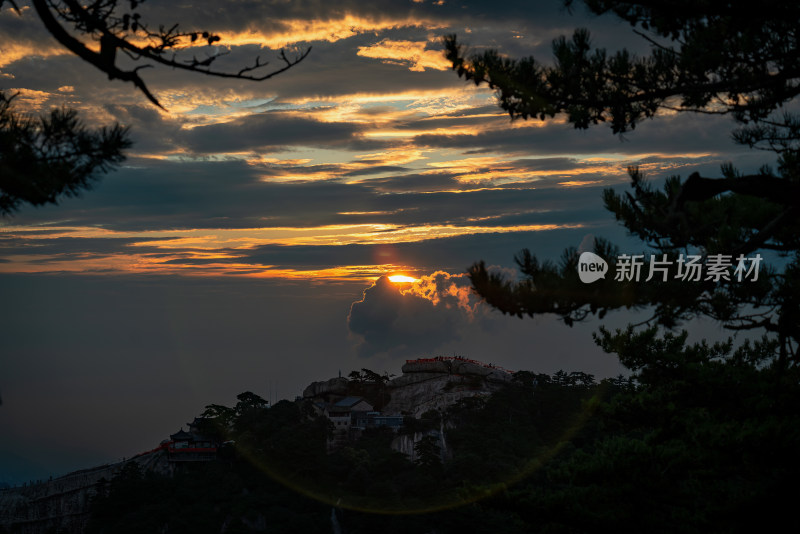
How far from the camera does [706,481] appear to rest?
12.8 meters

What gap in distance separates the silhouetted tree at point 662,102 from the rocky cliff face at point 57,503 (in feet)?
110

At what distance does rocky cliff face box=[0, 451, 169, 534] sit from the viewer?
34719 millimetres

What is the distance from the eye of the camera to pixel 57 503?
3572cm

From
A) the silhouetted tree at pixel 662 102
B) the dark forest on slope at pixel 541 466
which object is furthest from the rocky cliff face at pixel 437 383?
the silhouetted tree at pixel 662 102

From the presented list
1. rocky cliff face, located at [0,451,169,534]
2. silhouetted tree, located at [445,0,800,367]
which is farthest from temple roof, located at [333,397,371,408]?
silhouetted tree, located at [445,0,800,367]

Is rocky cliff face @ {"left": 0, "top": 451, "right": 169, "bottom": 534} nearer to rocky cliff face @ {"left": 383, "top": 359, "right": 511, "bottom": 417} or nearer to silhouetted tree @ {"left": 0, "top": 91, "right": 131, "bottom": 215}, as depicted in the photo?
rocky cliff face @ {"left": 383, "top": 359, "right": 511, "bottom": 417}

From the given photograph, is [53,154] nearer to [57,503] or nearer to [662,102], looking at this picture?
[662,102]

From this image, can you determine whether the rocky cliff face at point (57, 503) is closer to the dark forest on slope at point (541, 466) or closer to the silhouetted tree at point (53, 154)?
the dark forest on slope at point (541, 466)

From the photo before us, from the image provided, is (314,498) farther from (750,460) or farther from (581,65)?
(581,65)

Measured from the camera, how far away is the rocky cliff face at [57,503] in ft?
114

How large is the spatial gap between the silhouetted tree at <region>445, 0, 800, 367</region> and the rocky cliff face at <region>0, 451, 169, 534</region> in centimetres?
3344

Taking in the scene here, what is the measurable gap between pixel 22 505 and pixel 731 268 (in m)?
39.2

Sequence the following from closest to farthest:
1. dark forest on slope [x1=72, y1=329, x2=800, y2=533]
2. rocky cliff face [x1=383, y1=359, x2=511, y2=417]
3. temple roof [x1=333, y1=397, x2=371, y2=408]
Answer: dark forest on slope [x1=72, y1=329, x2=800, y2=533] → temple roof [x1=333, y1=397, x2=371, y2=408] → rocky cliff face [x1=383, y1=359, x2=511, y2=417]

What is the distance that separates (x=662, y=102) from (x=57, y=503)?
124ft
